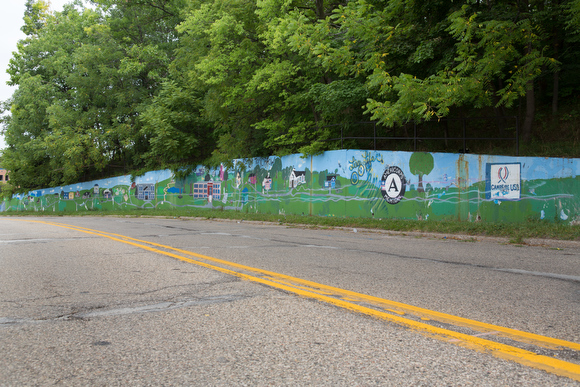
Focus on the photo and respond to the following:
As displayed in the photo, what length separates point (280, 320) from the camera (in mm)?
4000

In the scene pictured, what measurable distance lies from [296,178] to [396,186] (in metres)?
5.91

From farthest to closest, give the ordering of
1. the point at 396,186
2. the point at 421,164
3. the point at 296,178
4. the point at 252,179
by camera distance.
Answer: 1. the point at 252,179
2. the point at 296,178
3. the point at 396,186
4. the point at 421,164

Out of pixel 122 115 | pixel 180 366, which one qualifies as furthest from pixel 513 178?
pixel 122 115

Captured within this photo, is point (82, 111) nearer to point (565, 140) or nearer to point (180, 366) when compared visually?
point (565, 140)

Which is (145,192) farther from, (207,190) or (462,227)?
→ (462,227)

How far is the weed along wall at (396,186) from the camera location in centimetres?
1384

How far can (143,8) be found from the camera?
1316 inches

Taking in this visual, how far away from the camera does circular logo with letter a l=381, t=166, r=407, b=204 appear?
17328mm

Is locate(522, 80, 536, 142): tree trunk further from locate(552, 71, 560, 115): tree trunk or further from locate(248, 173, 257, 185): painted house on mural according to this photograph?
locate(248, 173, 257, 185): painted house on mural

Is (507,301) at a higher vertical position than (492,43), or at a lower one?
lower

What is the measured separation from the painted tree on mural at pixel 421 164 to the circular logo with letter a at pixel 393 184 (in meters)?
0.56

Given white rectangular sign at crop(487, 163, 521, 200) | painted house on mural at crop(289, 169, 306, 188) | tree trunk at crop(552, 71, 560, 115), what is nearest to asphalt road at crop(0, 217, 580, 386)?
white rectangular sign at crop(487, 163, 521, 200)

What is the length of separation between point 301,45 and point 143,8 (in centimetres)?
2198

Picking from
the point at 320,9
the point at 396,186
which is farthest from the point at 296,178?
the point at 320,9
